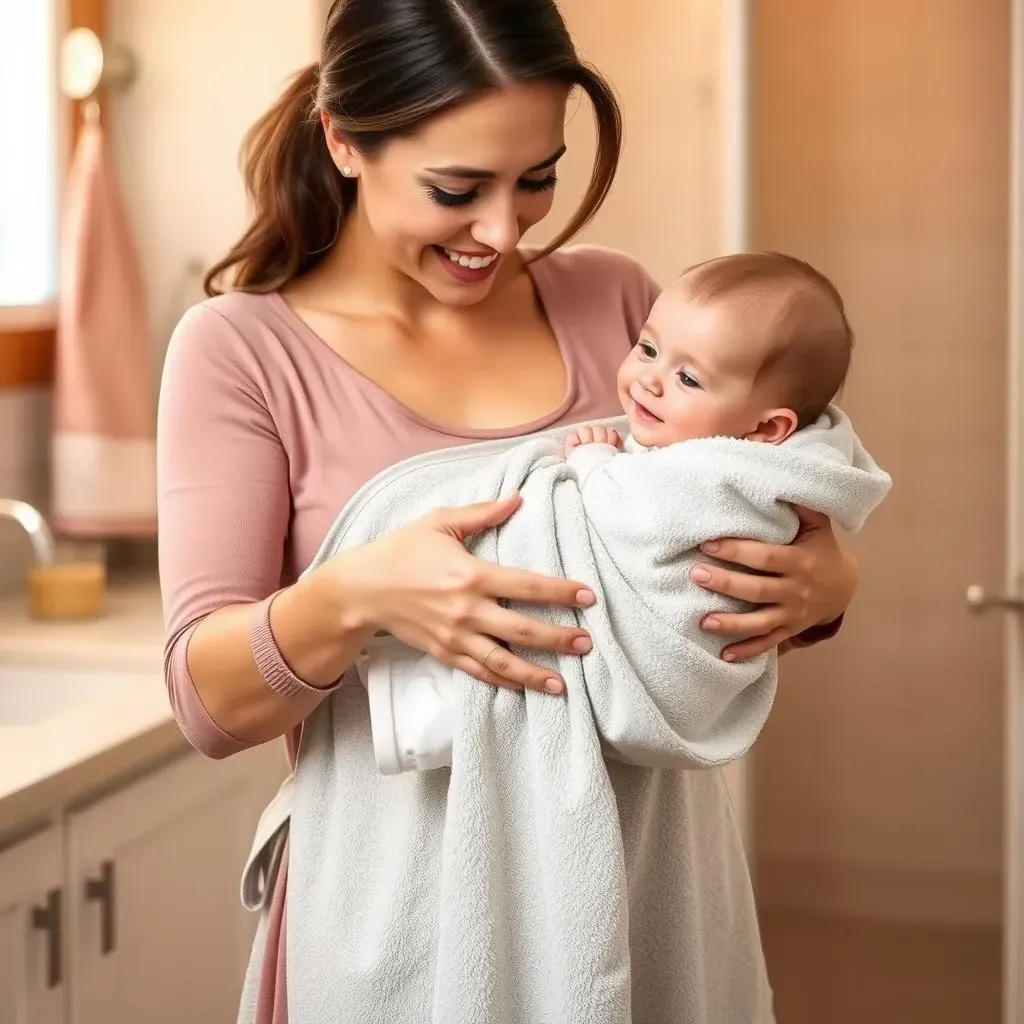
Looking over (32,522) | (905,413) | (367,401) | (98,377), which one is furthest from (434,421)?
(905,413)

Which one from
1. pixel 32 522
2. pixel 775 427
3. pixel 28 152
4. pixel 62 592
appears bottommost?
pixel 62 592

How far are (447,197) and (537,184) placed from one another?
0.09 meters

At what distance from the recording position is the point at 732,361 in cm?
123

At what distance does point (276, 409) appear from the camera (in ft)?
4.20

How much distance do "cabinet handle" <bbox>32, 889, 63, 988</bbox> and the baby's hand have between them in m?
0.81

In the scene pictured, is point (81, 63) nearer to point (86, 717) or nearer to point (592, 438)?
point (86, 717)

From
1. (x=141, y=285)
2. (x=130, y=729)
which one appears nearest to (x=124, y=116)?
(x=141, y=285)

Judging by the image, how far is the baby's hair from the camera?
1246mm

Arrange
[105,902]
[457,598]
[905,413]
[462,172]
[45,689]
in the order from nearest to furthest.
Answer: [457,598] < [462,172] < [105,902] < [45,689] < [905,413]

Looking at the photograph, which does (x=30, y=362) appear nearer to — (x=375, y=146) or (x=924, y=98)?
(x=375, y=146)

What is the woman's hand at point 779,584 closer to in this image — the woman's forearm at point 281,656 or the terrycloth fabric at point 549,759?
the terrycloth fabric at point 549,759

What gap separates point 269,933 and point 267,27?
172 centimetres

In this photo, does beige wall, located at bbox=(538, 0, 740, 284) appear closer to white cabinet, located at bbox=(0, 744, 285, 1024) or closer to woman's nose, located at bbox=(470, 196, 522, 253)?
white cabinet, located at bbox=(0, 744, 285, 1024)

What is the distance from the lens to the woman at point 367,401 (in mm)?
1148
